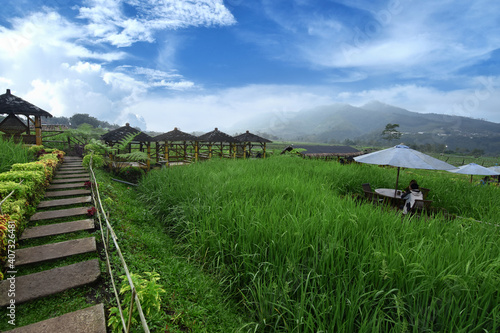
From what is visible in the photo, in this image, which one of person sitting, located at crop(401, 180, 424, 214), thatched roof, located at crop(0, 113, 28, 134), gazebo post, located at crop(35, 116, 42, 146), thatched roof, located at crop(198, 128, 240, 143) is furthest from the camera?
thatched roof, located at crop(198, 128, 240, 143)

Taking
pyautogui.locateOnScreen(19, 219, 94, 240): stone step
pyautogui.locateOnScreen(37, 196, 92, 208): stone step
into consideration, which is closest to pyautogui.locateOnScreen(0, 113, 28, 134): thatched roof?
pyautogui.locateOnScreen(37, 196, 92, 208): stone step

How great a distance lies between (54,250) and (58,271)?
1.73ft

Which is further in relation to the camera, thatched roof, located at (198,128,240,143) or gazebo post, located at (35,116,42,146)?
thatched roof, located at (198,128,240,143)

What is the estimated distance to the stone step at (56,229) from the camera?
3.30 metres

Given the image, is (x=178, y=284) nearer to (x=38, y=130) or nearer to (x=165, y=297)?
(x=165, y=297)

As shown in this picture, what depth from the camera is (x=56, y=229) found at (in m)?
3.53

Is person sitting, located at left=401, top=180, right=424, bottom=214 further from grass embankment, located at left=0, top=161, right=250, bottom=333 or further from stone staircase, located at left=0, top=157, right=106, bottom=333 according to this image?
stone staircase, located at left=0, top=157, right=106, bottom=333

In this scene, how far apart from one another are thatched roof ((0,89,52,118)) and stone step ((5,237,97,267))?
12.1 metres

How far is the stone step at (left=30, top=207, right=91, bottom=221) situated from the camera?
3.86 metres

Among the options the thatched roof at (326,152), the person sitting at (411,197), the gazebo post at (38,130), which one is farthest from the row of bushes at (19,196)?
the thatched roof at (326,152)

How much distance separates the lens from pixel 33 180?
443 centimetres

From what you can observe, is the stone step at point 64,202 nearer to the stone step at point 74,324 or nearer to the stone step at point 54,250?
the stone step at point 54,250

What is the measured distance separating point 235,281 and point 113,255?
1780mm

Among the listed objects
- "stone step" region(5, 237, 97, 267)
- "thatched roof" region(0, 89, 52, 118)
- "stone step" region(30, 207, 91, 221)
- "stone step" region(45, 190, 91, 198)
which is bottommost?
"stone step" region(5, 237, 97, 267)
